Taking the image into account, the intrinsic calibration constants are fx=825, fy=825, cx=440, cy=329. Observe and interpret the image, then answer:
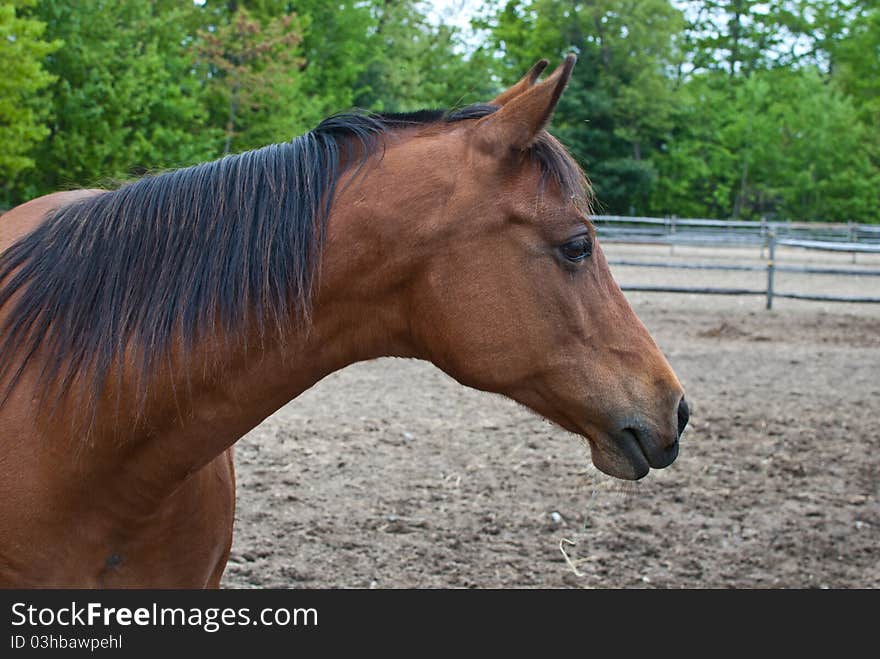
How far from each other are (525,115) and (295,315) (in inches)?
25.8

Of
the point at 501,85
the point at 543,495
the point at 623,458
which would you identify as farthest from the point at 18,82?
the point at 501,85

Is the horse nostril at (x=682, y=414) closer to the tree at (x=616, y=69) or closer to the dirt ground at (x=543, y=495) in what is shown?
the dirt ground at (x=543, y=495)

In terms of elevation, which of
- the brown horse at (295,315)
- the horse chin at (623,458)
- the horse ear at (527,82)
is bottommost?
the horse chin at (623,458)

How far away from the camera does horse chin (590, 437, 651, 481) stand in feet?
6.13

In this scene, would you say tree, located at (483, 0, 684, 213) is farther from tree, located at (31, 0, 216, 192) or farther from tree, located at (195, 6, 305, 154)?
tree, located at (31, 0, 216, 192)

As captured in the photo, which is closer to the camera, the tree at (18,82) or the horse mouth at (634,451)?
the horse mouth at (634,451)

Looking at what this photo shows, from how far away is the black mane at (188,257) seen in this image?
1776 mm

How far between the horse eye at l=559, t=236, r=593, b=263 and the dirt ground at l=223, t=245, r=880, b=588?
91cm

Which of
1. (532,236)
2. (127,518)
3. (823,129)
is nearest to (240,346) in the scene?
(127,518)

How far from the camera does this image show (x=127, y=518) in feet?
6.30

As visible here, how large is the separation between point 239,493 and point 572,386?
356cm

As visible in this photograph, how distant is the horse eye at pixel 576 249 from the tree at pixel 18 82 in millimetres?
13936

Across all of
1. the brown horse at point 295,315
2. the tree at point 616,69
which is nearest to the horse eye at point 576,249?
the brown horse at point 295,315

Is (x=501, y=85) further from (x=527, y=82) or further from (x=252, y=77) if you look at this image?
(x=527, y=82)
